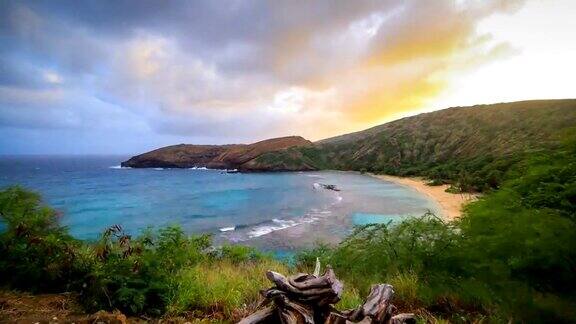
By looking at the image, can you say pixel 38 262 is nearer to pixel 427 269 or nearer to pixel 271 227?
pixel 427 269

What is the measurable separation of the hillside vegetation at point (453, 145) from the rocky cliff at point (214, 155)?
6830 mm

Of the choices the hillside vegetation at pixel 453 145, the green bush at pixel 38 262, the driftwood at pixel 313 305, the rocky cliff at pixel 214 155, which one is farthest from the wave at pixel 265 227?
the rocky cliff at pixel 214 155

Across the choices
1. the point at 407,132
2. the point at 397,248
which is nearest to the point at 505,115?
the point at 407,132

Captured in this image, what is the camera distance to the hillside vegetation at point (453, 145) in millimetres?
56219

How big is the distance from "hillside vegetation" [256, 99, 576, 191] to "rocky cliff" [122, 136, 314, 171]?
22.4 feet

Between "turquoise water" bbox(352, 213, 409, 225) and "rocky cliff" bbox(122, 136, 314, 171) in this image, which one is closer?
"turquoise water" bbox(352, 213, 409, 225)

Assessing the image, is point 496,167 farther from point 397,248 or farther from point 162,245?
point 162,245

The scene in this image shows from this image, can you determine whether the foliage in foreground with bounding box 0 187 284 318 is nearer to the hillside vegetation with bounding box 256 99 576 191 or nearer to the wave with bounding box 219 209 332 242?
the wave with bounding box 219 209 332 242

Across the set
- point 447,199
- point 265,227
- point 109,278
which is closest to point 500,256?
point 109,278

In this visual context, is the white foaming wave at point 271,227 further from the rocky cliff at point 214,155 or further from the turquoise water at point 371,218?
the rocky cliff at point 214,155

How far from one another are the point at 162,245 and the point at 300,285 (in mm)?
4810

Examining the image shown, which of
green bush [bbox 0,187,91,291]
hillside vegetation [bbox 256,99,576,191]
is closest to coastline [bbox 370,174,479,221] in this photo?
hillside vegetation [bbox 256,99,576,191]

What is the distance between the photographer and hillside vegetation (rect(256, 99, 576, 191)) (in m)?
56.2

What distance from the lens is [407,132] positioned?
101500 millimetres
